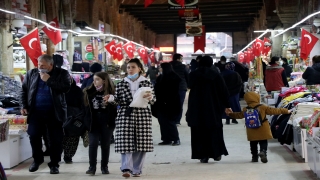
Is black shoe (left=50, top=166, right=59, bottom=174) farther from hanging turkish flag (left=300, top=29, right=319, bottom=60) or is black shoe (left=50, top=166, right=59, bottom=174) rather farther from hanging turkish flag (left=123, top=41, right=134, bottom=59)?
hanging turkish flag (left=123, top=41, right=134, bottom=59)

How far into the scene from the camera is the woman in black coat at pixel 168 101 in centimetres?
1032

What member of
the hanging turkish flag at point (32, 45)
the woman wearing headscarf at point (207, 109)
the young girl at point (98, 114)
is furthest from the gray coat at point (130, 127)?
the hanging turkish flag at point (32, 45)

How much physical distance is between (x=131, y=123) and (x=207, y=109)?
1.48 meters

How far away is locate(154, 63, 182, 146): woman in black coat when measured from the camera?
1032cm

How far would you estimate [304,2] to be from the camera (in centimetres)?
2580

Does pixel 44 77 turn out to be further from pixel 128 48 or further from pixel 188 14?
pixel 188 14

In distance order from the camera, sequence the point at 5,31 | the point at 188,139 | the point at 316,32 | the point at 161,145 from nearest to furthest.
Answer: the point at 161,145, the point at 188,139, the point at 5,31, the point at 316,32

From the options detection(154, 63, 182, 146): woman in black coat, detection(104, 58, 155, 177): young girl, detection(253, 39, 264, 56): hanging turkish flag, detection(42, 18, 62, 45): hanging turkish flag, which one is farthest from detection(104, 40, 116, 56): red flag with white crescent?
detection(104, 58, 155, 177): young girl

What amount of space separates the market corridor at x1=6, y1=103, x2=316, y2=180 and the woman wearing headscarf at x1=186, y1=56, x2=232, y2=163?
0.86ft

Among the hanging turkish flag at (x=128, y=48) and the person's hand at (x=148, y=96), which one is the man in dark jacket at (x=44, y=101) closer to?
the person's hand at (x=148, y=96)

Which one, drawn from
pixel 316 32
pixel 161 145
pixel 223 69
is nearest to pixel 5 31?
pixel 223 69

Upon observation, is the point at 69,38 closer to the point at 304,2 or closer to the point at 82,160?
the point at 304,2

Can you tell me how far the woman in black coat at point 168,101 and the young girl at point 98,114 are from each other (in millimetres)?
2761

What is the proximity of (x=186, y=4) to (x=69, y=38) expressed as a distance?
18.0ft
